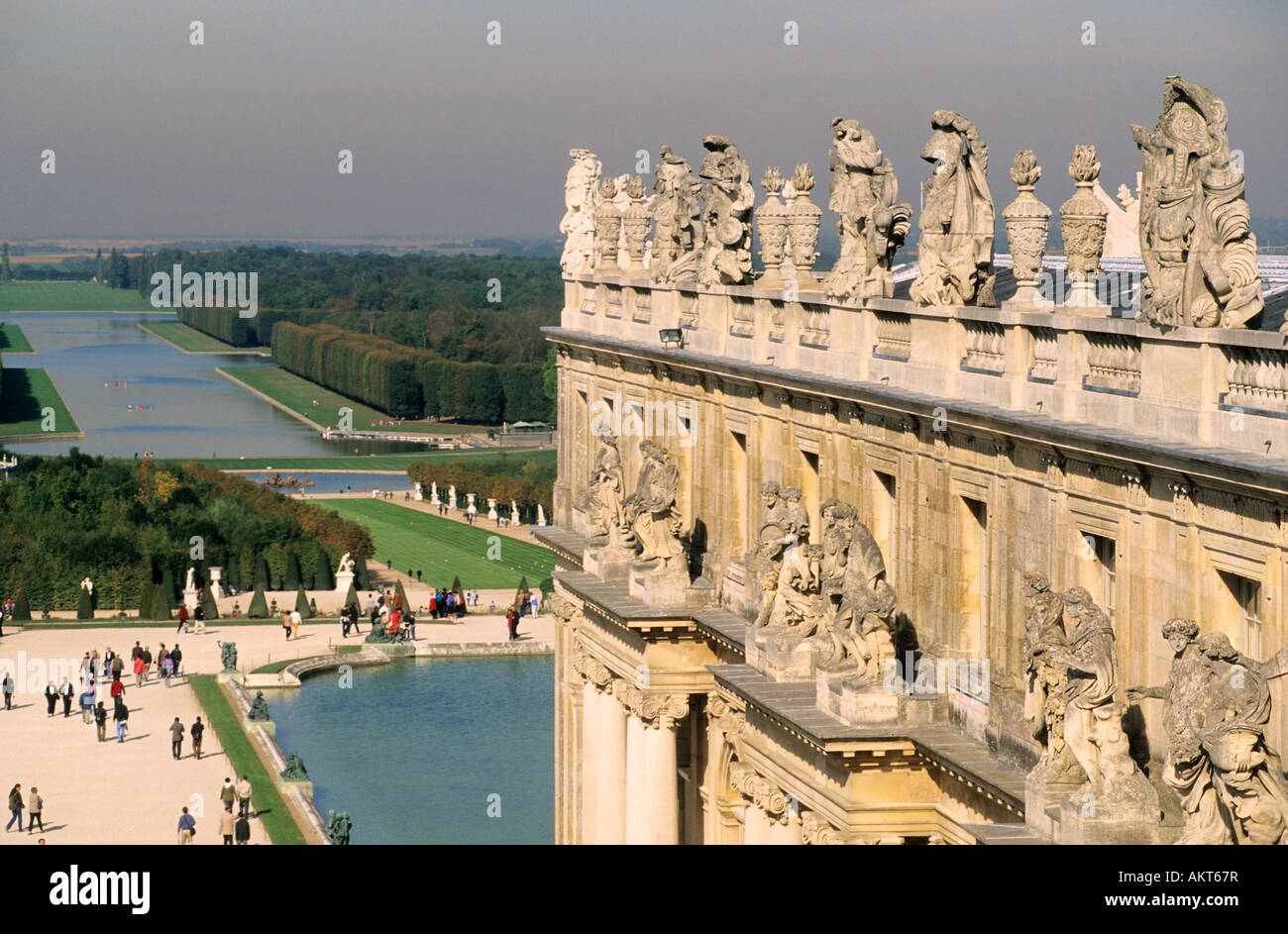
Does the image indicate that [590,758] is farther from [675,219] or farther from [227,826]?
[227,826]

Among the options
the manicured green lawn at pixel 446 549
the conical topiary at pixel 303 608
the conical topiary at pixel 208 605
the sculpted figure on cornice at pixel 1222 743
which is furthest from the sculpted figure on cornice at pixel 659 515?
the manicured green lawn at pixel 446 549

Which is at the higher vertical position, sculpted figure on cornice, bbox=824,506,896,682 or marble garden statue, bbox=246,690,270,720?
sculpted figure on cornice, bbox=824,506,896,682

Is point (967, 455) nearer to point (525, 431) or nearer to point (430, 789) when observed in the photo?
point (430, 789)

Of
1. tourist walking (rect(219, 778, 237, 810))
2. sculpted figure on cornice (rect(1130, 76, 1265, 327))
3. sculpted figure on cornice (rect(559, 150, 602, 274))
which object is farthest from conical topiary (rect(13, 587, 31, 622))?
sculpted figure on cornice (rect(1130, 76, 1265, 327))

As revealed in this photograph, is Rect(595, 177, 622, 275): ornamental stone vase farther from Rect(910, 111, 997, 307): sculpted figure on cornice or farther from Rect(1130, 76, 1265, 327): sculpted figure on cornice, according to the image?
Rect(1130, 76, 1265, 327): sculpted figure on cornice

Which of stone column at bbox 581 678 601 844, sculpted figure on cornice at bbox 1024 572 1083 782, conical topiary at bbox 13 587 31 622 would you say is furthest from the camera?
conical topiary at bbox 13 587 31 622

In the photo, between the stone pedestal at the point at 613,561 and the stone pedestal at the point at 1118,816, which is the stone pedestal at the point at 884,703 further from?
the stone pedestal at the point at 613,561
